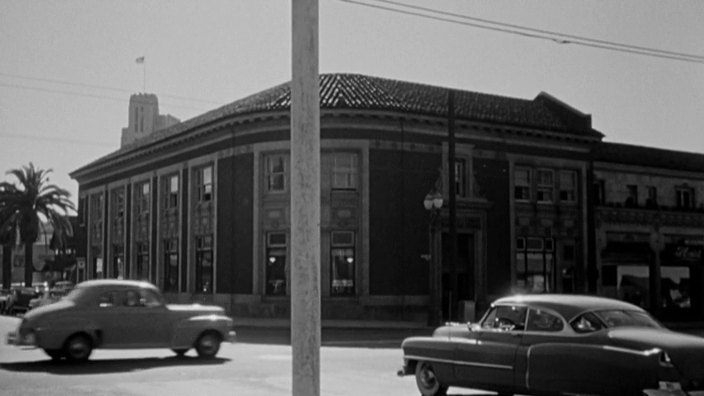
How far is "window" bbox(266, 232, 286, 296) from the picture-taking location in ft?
130

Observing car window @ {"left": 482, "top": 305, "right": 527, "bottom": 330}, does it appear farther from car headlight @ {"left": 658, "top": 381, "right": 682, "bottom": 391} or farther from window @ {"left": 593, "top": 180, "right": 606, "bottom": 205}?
window @ {"left": 593, "top": 180, "right": 606, "bottom": 205}

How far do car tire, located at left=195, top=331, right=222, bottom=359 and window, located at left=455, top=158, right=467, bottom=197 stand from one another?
74.5 feet

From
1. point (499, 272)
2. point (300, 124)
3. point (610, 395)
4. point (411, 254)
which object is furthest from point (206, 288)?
point (300, 124)

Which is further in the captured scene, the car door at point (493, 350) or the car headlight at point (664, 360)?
the car door at point (493, 350)

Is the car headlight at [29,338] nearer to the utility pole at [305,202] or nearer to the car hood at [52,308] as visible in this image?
the car hood at [52,308]

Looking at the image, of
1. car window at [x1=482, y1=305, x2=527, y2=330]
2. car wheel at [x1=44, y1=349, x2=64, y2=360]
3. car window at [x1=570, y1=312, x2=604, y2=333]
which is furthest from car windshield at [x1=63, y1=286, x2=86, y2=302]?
car window at [x1=570, y1=312, x2=604, y2=333]

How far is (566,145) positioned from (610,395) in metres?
36.0

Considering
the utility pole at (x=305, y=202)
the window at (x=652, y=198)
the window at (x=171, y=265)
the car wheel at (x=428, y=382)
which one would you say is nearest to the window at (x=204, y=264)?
the window at (x=171, y=265)

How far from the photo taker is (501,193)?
42.6m

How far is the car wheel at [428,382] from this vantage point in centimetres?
1330

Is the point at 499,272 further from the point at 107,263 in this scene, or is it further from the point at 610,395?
the point at 610,395

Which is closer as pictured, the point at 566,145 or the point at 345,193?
the point at 345,193

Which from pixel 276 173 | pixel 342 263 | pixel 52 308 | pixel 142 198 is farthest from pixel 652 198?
pixel 52 308

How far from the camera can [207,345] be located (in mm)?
20047
